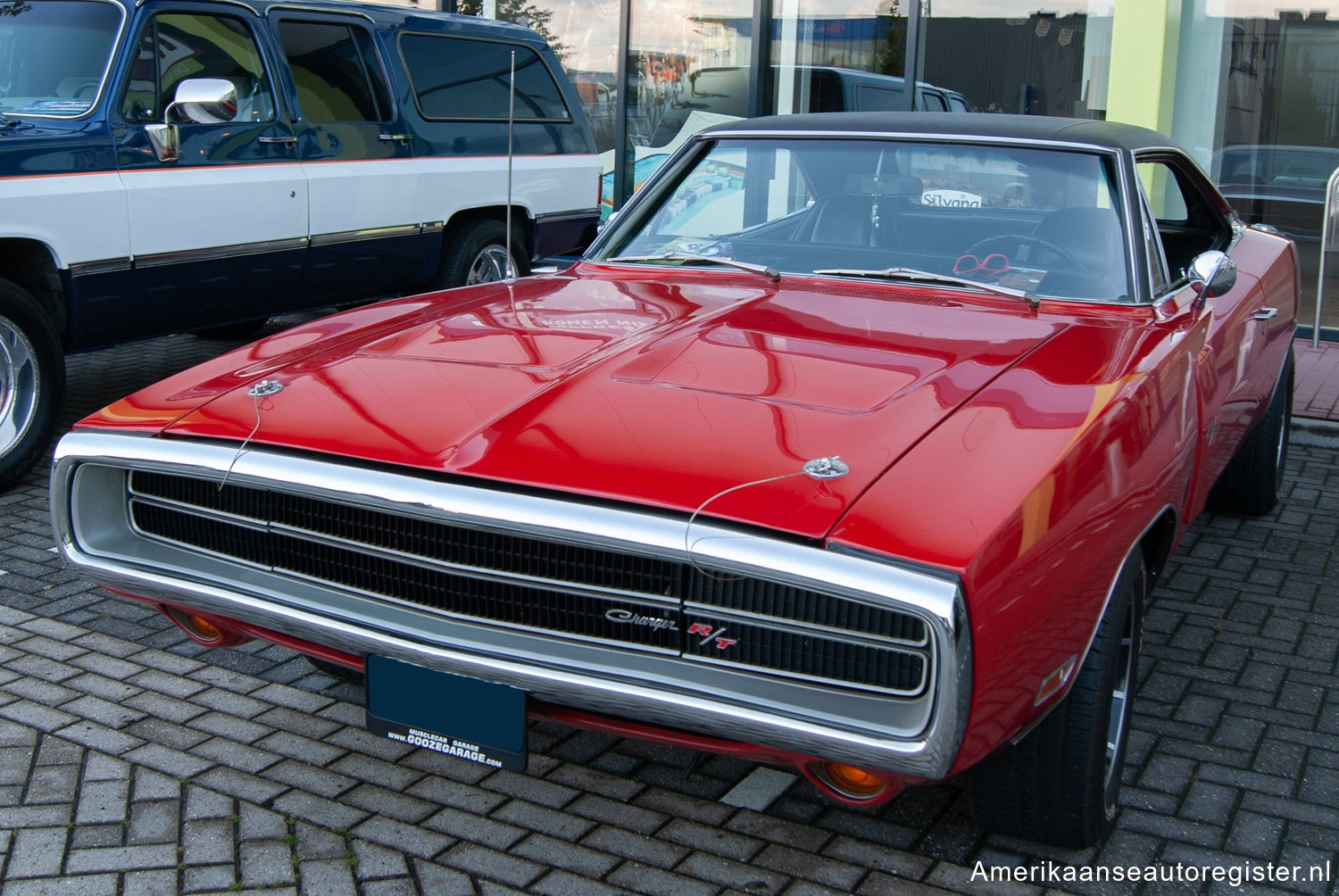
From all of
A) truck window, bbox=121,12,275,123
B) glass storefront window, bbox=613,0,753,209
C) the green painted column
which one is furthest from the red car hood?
glass storefront window, bbox=613,0,753,209

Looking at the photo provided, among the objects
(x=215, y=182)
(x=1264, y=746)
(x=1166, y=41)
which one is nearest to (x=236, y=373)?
(x=1264, y=746)

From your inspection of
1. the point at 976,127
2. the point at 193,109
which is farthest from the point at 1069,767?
the point at 193,109

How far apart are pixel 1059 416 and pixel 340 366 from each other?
5.26 feet

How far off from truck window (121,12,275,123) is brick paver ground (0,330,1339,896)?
9.37ft

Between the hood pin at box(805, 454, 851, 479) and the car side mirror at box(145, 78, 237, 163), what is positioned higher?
the car side mirror at box(145, 78, 237, 163)

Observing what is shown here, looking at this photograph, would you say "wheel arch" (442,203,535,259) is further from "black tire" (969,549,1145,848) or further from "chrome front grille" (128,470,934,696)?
"black tire" (969,549,1145,848)

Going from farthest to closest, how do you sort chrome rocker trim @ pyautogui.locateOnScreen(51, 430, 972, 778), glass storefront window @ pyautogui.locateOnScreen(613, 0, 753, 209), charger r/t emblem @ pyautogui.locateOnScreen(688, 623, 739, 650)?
1. glass storefront window @ pyautogui.locateOnScreen(613, 0, 753, 209)
2. charger r/t emblem @ pyautogui.locateOnScreen(688, 623, 739, 650)
3. chrome rocker trim @ pyautogui.locateOnScreen(51, 430, 972, 778)

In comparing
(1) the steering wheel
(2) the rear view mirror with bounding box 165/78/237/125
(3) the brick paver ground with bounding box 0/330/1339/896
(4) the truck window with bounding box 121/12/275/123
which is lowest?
(3) the brick paver ground with bounding box 0/330/1339/896

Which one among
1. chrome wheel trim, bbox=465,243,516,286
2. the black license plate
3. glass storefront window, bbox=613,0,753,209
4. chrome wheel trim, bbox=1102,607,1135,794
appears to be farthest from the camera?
glass storefront window, bbox=613,0,753,209

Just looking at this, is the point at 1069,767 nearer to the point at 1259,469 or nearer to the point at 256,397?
the point at 256,397

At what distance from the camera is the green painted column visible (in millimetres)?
8859

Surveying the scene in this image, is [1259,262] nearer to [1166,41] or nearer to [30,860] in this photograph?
[30,860]

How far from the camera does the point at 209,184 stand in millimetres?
5887

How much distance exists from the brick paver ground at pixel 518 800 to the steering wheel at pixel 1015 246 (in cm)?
124
